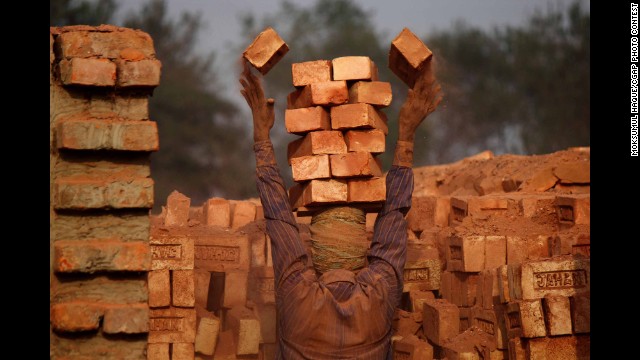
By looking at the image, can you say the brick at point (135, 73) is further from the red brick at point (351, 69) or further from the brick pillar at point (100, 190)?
the red brick at point (351, 69)

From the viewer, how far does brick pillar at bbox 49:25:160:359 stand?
4438mm

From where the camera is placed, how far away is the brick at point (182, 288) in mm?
7519

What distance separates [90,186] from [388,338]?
2.36 m

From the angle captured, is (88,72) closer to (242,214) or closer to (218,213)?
(218,213)

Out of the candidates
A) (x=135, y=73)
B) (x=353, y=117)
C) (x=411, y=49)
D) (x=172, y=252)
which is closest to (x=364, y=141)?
(x=353, y=117)

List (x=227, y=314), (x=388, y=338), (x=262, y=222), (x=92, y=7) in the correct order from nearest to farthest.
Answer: (x=388, y=338) < (x=227, y=314) < (x=262, y=222) < (x=92, y=7)

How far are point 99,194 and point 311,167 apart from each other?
1.96m

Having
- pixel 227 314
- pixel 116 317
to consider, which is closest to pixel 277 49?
pixel 116 317

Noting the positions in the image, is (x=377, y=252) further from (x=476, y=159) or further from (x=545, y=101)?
(x=545, y=101)

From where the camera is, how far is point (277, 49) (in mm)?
6145

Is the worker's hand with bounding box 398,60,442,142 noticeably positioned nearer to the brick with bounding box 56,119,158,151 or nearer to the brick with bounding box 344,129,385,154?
the brick with bounding box 344,129,385,154

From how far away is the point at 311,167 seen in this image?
239 inches

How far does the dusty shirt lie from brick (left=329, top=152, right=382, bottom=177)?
1.11 ft

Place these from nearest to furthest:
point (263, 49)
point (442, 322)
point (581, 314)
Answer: point (263, 49) → point (581, 314) → point (442, 322)
